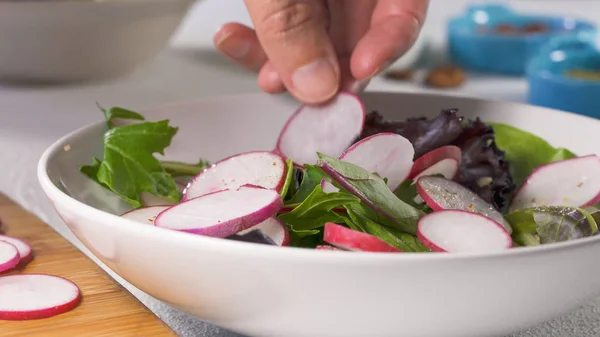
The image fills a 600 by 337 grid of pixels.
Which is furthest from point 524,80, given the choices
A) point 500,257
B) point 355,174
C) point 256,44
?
point 500,257

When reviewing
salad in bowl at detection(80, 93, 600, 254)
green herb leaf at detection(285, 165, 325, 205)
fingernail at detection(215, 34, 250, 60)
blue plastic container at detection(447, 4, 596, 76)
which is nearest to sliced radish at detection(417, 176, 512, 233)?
salad in bowl at detection(80, 93, 600, 254)

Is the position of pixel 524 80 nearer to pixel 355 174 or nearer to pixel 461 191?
pixel 461 191

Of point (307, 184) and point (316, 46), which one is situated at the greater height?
point (316, 46)

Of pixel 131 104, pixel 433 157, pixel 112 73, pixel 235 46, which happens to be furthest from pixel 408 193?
pixel 112 73

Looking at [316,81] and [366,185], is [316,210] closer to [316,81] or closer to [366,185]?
[366,185]

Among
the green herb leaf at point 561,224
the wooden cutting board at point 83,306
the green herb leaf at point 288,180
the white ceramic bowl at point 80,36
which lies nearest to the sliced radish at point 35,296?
the wooden cutting board at point 83,306

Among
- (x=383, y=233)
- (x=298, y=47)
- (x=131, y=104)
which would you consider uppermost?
(x=298, y=47)

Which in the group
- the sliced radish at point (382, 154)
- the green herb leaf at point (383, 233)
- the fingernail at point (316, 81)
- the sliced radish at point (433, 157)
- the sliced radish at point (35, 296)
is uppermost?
the fingernail at point (316, 81)

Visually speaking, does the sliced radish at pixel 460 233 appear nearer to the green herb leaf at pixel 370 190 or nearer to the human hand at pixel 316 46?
the green herb leaf at pixel 370 190
